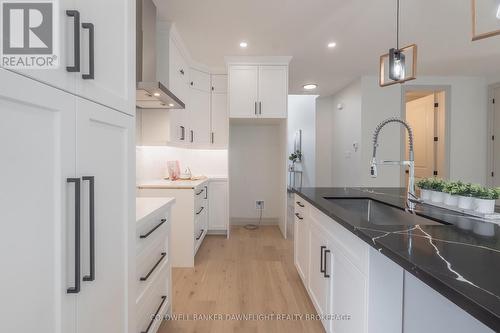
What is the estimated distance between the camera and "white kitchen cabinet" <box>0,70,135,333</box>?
565 mm

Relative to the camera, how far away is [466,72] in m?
4.41

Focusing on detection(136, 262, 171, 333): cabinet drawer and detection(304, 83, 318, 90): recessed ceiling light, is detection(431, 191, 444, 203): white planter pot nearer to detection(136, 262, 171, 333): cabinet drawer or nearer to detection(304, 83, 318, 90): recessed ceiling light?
detection(136, 262, 171, 333): cabinet drawer

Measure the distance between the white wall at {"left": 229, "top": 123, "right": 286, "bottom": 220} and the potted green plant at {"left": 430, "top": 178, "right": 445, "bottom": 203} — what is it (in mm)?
3250

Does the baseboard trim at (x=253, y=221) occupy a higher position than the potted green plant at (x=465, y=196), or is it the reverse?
the potted green plant at (x=465, y=196)

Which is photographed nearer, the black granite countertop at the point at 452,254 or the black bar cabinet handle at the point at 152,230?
the black granite countertop at the point at 452,254

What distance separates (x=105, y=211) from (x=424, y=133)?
5932 millimetres

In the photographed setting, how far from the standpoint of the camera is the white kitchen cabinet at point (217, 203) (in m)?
3.83

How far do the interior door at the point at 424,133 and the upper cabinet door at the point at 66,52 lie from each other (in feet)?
19.0

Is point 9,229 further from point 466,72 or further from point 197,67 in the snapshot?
point 466,72

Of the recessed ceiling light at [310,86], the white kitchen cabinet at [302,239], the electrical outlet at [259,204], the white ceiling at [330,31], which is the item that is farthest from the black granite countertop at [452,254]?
the recessed ceiling light at [310,86]

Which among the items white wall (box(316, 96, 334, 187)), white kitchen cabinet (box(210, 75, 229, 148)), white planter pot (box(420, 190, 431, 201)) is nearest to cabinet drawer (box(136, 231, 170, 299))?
white planter pot (box(420, 190, 431, 201))

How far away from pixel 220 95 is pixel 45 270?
3598 millimetres

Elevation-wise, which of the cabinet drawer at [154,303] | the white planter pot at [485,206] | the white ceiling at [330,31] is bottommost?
the cabinet drawer at [154,303]

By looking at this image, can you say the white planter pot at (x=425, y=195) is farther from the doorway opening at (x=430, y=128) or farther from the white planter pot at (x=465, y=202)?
the doorway opening at (x=430, y=128)
